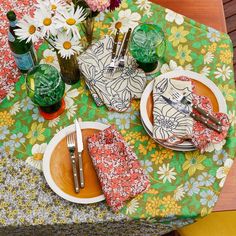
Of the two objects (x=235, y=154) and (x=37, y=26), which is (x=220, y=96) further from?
(x=37, y=26)

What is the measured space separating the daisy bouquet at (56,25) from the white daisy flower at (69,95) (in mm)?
209

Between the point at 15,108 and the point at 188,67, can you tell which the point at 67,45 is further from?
the point at 188,67

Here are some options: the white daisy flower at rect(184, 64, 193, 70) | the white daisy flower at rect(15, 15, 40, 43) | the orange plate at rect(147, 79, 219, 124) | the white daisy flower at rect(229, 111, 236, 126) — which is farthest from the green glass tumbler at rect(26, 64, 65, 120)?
the white daisy flower at rect(229, 111, 236, 126)

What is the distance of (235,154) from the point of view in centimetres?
120

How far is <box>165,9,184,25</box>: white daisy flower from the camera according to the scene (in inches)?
53.1

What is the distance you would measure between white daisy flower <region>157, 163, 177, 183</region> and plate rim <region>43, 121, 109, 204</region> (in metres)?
0.17

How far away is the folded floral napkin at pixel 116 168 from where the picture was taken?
3.59ft

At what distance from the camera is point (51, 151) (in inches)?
46.0

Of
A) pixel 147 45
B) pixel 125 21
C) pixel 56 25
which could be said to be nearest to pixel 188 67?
pixel 147 45

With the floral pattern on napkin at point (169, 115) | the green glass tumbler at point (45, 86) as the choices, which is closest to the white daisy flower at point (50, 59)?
the green glass tumbler at point (45, 86)

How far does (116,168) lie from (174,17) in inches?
21.3

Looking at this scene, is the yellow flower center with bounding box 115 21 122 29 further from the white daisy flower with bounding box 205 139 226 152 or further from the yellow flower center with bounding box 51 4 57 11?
the white daisy flower with bounding box 205 139 226 152

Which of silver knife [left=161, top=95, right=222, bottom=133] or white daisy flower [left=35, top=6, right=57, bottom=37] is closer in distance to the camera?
white daisy flower [left=35, top=6, right=57, bottom=37]

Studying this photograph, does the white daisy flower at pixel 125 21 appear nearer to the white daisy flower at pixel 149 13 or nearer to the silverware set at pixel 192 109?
the white daisy flower at pixel 149 13
